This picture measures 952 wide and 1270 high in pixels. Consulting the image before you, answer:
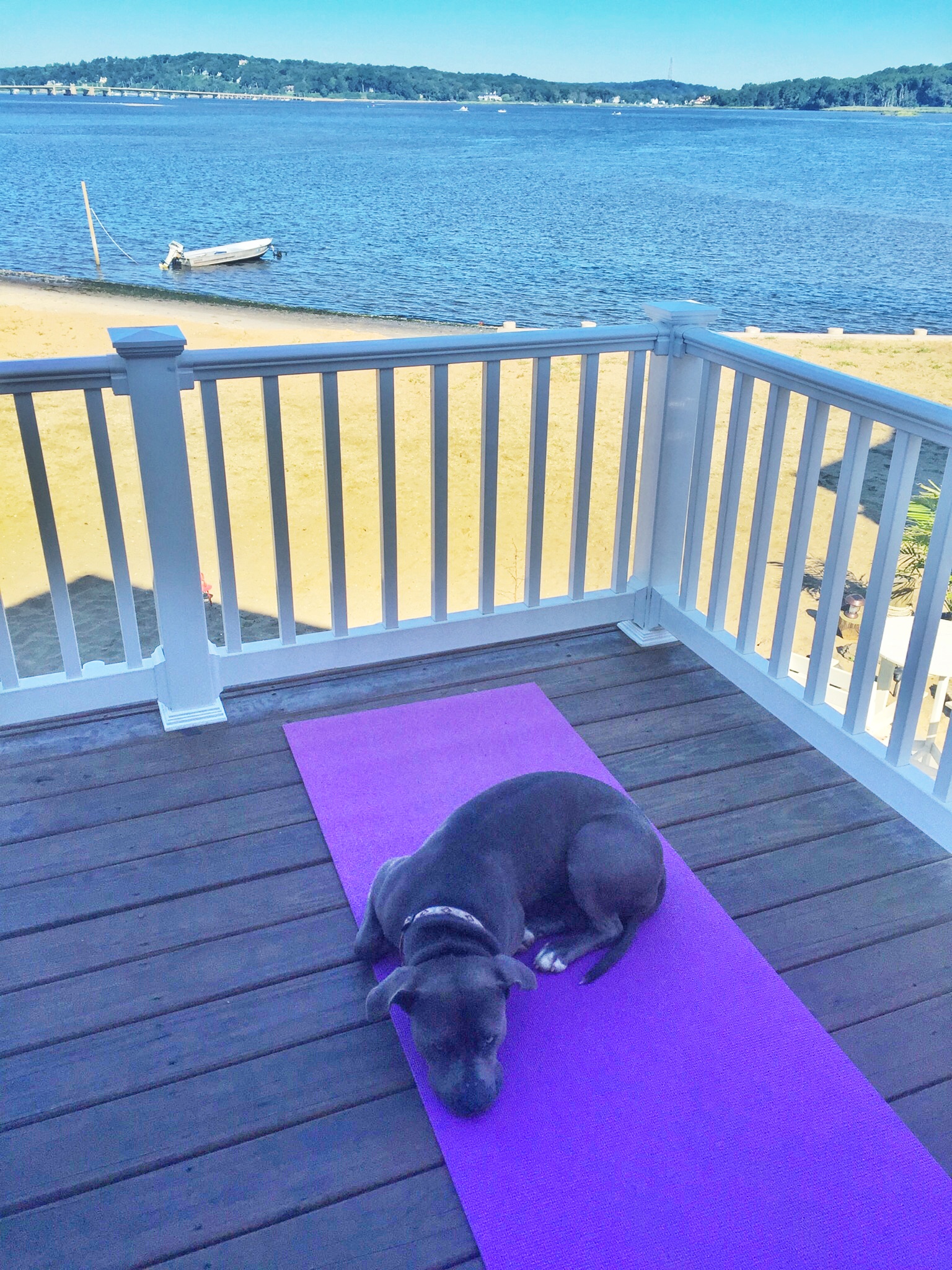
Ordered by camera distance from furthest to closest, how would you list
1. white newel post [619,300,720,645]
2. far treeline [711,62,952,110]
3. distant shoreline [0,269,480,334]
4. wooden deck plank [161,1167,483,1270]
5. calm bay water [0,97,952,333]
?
1. far treeline [711,62,952,110]
2. calm bay water [0,97,952,333]
3. distant shoreline [0,269,480,334]
4. white newel post [619,300,720,645]
5. wooden deck plank [161,1167,483,1270]

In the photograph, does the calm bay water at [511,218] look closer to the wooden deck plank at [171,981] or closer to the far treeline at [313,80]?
the far treeline at [313,80]

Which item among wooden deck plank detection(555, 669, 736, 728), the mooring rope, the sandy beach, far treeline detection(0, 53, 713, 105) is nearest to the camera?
wooden deck plank detection(555, 669, 736, 728)

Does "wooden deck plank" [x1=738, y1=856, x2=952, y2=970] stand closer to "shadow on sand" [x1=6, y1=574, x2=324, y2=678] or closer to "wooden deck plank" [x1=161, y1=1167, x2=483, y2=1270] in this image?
"wooden deck plank" [x1=161, y1=1167, x2=483, y2=1270]

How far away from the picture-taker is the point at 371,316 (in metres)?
20.2

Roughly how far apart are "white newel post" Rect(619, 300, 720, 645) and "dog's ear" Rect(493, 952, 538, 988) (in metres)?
1.61

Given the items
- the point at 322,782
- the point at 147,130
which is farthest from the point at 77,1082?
the point at 147,130

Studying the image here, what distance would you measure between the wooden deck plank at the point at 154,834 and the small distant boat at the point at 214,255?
27.2m

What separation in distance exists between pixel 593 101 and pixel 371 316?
8661 cm

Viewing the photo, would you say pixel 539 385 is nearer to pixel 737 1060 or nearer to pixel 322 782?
pixel 322 782

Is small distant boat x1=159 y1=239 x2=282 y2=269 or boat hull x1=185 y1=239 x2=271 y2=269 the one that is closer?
small distant boat x1=159 y1=239 x2=282 y2=269

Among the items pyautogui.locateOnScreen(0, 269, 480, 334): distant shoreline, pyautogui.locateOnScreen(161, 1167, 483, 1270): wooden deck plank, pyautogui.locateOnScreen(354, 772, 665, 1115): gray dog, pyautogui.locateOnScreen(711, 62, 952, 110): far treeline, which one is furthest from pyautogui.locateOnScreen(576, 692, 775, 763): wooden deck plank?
pyautogui.locateOnScreen(711, 62, 952, 110): far treeline

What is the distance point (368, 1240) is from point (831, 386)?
1905 mm

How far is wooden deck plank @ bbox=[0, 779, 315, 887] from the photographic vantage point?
6.83ft

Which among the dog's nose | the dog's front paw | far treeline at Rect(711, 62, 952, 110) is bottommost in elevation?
the dog's front paw
